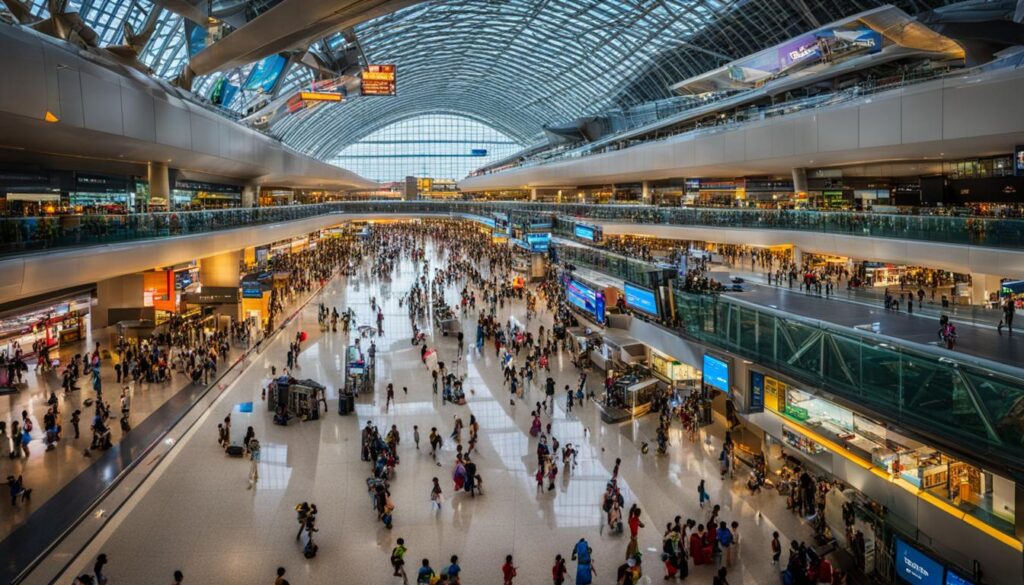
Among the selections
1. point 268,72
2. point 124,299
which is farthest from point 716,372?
point 268,72

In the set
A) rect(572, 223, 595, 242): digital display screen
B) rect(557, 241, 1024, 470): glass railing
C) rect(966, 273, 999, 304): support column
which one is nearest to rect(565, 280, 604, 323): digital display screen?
rect(572, 223, 595, 242): digital display screen

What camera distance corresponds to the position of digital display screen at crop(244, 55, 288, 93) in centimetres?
3303

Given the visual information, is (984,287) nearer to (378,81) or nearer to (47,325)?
(378,81)

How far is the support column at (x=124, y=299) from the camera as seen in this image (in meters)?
22.1

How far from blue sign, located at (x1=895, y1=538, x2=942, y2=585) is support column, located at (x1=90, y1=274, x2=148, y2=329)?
23.4 m

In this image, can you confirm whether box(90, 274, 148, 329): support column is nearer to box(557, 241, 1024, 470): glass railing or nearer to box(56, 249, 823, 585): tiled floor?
box(56, 249, 823, 585): tiled floor

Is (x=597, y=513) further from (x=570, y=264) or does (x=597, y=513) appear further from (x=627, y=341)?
(x=570, y=264)

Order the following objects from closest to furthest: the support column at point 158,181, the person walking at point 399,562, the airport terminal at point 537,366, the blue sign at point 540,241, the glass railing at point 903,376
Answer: the glass railing at point 903,376 → the person walking at point 399,562 → the airport terminal at point 537,366 → the support column at point 158,181 → the blue sign at point 540,241

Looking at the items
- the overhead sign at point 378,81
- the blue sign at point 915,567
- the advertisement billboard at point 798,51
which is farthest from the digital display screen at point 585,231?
the blue sign at point 915,567

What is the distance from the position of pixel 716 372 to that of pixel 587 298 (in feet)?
26.8

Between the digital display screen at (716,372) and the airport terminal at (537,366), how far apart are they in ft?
0.29

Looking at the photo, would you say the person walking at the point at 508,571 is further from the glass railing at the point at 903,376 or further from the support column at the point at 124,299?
the support column at the point at 124,299

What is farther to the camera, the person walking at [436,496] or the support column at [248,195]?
the support column at [248,195]

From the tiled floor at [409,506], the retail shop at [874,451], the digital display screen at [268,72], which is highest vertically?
the digital display screen at [268,72]
